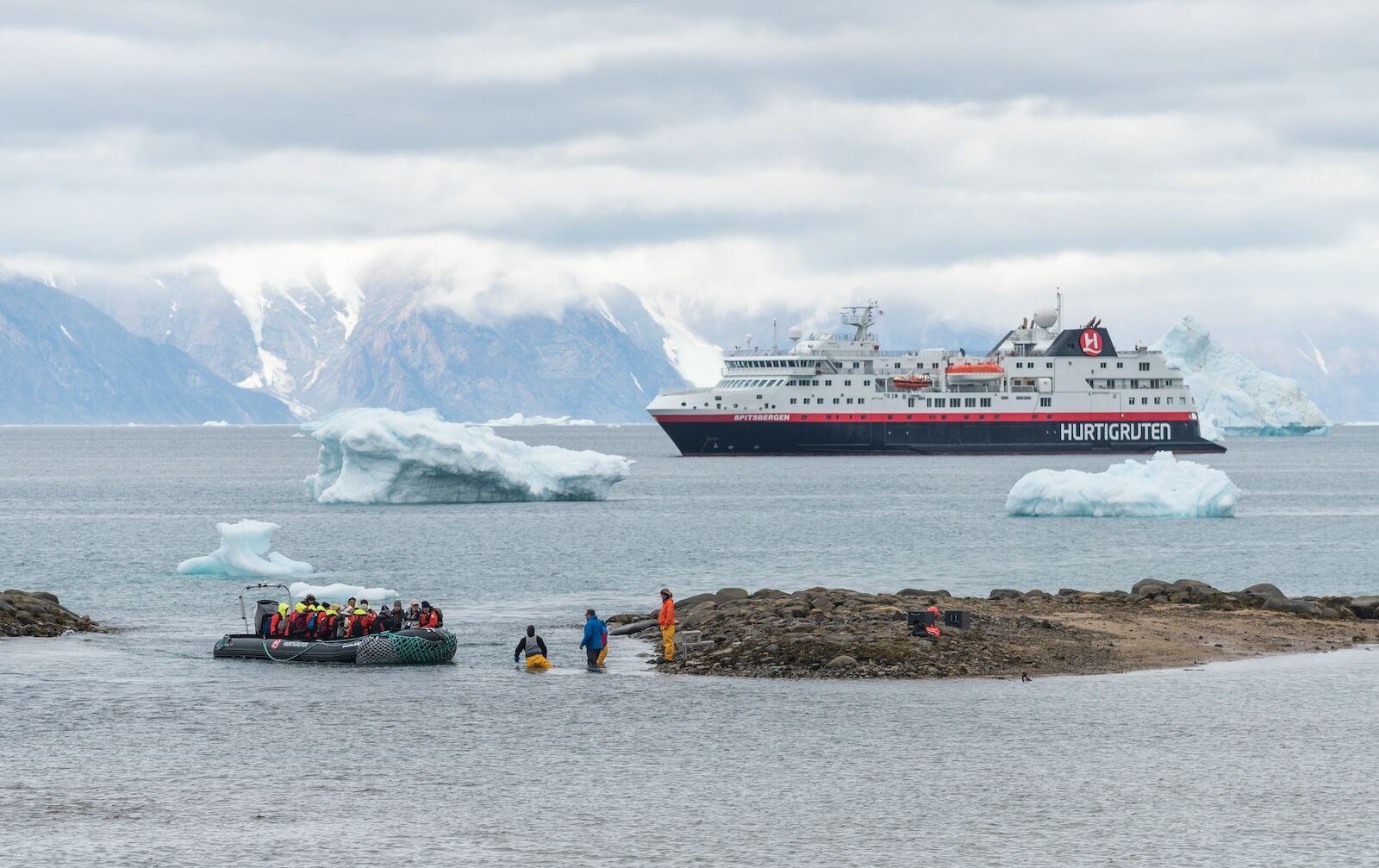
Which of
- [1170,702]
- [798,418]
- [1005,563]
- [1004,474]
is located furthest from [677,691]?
[798,418]

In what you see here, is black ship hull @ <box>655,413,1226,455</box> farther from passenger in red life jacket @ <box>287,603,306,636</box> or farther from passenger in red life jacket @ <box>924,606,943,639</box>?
passenger in red life jacket @ <box>924,606,943,639</box>

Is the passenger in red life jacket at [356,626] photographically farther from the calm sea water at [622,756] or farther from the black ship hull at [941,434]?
the black ship hull at [941,434]

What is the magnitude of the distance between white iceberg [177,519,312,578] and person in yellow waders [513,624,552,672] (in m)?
21.1

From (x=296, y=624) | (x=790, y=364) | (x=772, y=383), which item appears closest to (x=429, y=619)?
(x=296, y=624)

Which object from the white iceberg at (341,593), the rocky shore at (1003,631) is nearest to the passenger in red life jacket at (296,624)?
the white iceberg at (341,593)

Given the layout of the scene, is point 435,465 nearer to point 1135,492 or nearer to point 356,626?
point 1135,492

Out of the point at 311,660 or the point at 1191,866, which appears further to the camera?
the point at 311,660

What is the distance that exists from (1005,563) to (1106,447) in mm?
85521

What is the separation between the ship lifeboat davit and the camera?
139375 mm

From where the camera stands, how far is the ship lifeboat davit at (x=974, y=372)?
139375mm

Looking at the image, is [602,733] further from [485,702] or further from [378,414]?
[378,414]

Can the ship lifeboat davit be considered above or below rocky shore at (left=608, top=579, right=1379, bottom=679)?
above

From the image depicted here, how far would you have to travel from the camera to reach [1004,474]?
124062mm

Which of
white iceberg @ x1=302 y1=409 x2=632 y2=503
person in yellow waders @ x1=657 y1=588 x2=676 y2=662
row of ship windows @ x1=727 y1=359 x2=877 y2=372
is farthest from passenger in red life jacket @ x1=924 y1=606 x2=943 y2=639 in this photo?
row of ship windows @ x1=727 y1=359 x2=877 y2=372
